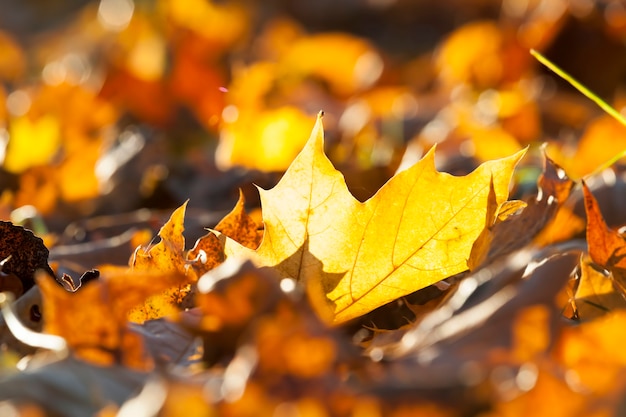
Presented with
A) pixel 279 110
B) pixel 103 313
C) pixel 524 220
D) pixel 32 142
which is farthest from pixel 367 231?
pixel 279 110

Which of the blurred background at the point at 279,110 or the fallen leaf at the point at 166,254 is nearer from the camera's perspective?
the fallen leaf at the point at 166,254

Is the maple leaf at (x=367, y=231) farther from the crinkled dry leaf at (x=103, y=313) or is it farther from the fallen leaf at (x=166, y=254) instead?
the crinkled dry leaf at (x=103, y=313)

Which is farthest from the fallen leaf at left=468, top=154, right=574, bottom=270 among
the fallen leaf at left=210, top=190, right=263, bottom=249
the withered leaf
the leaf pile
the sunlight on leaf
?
the sunlight on leaf

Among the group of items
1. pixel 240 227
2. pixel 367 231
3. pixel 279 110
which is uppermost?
pixel 367 231

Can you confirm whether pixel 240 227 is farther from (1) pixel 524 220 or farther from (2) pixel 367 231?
(1) pixel 524 220

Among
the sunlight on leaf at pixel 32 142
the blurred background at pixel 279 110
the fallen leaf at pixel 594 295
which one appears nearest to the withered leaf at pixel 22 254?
the blurred background at pixel 279 110

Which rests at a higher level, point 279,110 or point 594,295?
point 594,295

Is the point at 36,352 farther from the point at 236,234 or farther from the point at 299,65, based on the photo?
the point at 299,65
